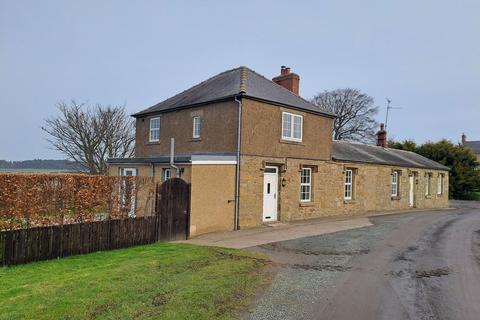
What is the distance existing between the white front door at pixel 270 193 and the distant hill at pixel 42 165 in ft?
58.5

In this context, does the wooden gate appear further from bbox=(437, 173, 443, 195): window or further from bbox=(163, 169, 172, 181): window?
bbox=(437, 173, 443, 195): window

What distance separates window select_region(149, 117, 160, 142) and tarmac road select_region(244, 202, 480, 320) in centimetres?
1146

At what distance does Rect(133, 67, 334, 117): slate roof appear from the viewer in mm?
16672

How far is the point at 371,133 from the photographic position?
2026 inches

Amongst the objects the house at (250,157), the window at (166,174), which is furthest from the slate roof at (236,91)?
the window at (166,174)

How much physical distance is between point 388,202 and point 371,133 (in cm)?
2777

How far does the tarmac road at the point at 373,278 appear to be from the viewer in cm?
615

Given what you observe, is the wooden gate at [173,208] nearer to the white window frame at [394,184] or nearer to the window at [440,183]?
the white window frame at [394,184]

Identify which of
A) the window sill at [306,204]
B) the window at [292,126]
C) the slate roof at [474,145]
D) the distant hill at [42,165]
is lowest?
the window sill at [306,204]

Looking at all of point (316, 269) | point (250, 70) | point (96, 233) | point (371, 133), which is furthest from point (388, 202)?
point (371, 133)

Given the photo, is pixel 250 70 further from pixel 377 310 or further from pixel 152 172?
pixel 377 310

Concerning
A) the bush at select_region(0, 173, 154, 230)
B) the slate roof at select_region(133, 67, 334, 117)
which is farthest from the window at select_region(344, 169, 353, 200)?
the bush at select_region(0, 173, 154, 230)

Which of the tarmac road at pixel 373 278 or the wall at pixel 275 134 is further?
the wall at pixel 275 134

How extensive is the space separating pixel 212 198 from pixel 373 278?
7282 millimetres
